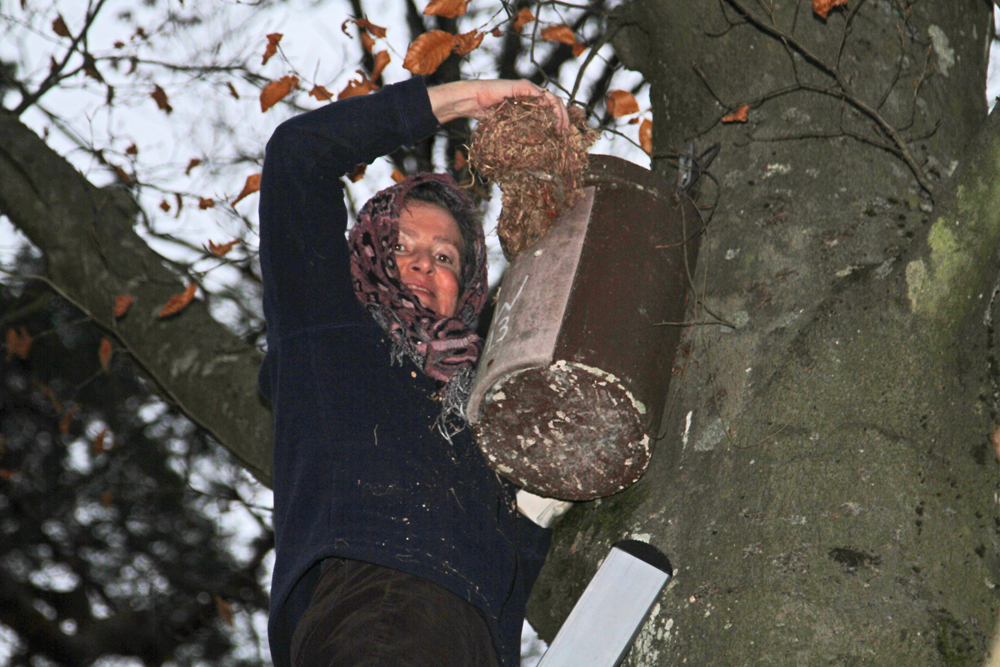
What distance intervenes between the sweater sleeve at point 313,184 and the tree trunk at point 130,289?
72cm

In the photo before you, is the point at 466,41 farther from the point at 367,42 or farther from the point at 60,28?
the point at 60,28

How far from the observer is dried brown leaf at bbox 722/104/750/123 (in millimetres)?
2133

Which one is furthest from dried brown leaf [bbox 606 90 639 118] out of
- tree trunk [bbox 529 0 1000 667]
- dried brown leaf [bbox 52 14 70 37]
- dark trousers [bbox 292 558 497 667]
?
dried brown leaf [bbox 52 14 70 37]

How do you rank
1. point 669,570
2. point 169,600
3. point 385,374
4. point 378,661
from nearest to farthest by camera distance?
1. point 378,661
2. point 669,570
3. point 385,374
4. point 169,600

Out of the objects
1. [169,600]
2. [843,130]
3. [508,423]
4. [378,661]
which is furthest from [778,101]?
[169,600]

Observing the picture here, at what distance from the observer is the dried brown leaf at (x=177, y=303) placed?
2750 mm

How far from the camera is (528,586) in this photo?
1.97m

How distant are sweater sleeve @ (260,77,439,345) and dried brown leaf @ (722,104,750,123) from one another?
27.8 inches

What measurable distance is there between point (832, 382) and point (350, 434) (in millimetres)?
917

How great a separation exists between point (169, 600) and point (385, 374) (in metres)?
3.73

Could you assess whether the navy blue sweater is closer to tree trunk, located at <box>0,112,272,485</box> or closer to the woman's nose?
the woman's nose

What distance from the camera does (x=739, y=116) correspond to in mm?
2139

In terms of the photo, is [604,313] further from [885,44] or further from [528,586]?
[885,44]

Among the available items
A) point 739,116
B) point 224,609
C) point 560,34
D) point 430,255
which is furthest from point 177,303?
point 224,609
